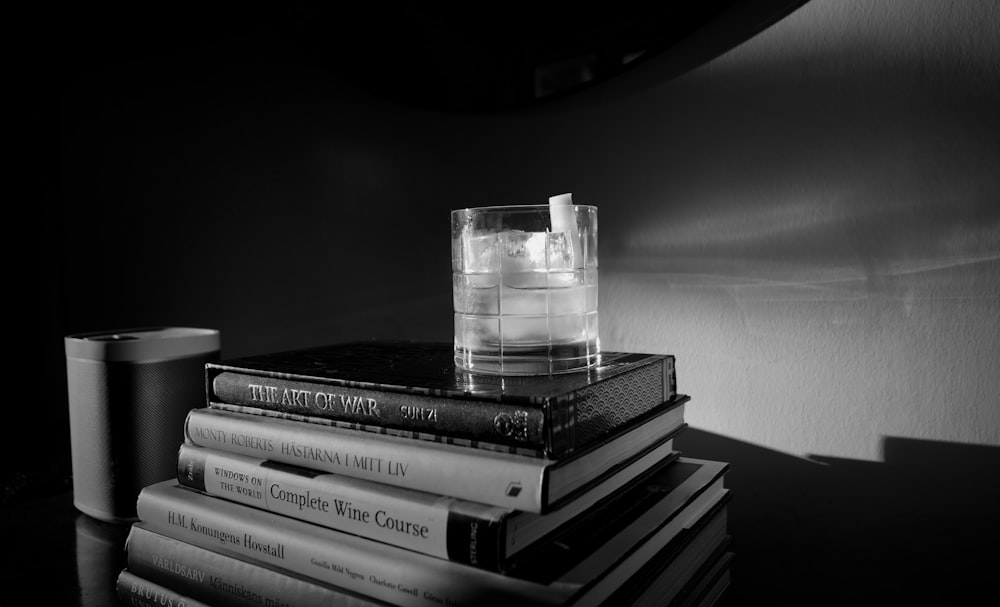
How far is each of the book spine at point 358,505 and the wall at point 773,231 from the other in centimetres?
34

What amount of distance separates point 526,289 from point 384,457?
0.15m

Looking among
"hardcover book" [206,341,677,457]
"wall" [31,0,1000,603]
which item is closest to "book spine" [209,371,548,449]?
"hardcover book" [206,341,677,457]

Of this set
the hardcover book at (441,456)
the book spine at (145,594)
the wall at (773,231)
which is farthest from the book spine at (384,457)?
the wall at (773,231)

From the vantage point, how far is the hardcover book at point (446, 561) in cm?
39

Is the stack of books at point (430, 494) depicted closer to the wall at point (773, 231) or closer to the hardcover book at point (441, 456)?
the hardcover book at point (441, 456)

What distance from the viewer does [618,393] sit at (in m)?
0.47

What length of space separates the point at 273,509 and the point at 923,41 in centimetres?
63

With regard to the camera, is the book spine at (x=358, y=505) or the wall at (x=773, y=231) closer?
the book spine at (x=358, y=505)

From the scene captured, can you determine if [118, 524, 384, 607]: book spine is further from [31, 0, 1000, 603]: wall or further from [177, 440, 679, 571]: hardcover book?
[31, 0, 1000, 603]: wall

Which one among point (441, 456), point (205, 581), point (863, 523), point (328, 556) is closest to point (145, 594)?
point (205, 581)

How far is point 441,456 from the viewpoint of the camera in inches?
16.9

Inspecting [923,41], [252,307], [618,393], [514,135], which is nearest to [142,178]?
[252,307]

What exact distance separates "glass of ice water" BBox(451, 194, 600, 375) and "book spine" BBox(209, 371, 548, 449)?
0.07m

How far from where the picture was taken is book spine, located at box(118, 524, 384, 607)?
45 cm
